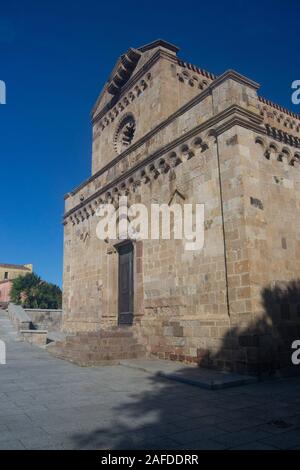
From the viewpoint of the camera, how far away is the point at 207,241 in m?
8.22

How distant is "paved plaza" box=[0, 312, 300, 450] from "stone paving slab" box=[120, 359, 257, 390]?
138 mm

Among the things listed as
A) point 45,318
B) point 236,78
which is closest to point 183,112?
point 236,78

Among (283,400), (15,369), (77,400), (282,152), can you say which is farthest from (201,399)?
(282,152)

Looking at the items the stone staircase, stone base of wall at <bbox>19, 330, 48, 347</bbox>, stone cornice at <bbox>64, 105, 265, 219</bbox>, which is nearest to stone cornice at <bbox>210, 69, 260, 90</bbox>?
stone cornice at <bbox>64, 105, 265, 219</bbox>

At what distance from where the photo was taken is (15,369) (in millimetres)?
8164

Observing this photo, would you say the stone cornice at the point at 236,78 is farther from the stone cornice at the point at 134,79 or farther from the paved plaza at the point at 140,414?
the paved plaza at the point at 140,414

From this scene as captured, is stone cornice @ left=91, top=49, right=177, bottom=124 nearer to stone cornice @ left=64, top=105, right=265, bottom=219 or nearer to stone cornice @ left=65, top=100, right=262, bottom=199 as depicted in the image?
stone cornice @ left=65, top=100, right=262, bottom=199

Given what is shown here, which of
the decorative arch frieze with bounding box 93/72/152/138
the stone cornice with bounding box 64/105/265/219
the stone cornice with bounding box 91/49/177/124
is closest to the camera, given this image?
the stone cornice with bounding box 64/105/265/219

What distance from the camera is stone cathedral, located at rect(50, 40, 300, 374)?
23.6 feet

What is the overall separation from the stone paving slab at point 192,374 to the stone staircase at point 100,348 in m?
0.53

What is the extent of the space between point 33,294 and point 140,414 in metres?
47.0

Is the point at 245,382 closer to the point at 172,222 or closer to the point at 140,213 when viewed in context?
the point at 172,222

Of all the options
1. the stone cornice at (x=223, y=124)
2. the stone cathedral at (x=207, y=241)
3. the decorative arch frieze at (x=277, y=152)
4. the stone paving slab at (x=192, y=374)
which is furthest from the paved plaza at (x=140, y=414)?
the stone cornice at (x=223, y=124)

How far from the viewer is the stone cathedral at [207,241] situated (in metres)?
7.20
